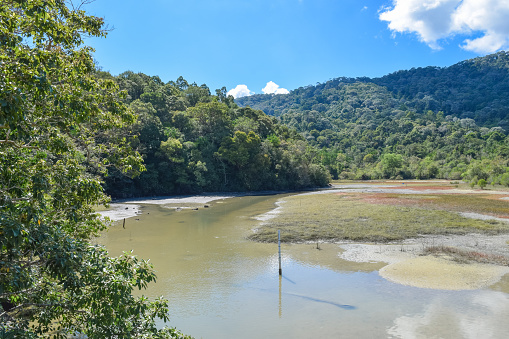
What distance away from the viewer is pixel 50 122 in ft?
18.2

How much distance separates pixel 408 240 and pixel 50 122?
70.4 feet

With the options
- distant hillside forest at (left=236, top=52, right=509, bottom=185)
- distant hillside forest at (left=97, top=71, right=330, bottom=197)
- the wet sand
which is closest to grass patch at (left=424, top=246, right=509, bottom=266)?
the wet sand

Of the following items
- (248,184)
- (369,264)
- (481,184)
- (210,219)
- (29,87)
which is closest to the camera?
(29,87)

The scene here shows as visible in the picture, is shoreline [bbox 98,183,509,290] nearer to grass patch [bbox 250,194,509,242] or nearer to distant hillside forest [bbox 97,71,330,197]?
grass patch [bbox 250,194,509,242]

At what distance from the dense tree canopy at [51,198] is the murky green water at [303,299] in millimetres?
5831

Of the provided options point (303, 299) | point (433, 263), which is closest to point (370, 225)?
point (433, 263)

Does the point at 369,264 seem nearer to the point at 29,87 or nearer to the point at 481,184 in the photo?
the point at 29,87

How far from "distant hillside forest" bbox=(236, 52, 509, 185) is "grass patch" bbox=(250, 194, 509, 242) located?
43.6 meters

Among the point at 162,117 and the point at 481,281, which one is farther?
the point at 162,117

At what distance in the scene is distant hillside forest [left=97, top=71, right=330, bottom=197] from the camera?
54719 millimetres

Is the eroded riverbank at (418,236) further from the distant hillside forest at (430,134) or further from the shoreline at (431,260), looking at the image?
the distant hillside forest at (430,134)

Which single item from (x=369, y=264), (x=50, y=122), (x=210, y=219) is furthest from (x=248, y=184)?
(x=50, y=122)

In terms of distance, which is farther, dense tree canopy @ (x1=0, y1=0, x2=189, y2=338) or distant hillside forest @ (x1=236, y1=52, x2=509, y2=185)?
distant hillside forest @ (x1=236, y1=52, x2=509, y2=185)

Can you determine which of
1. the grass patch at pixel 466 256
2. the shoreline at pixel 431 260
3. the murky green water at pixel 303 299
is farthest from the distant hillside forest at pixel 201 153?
the grass patch at pixel 466 256
